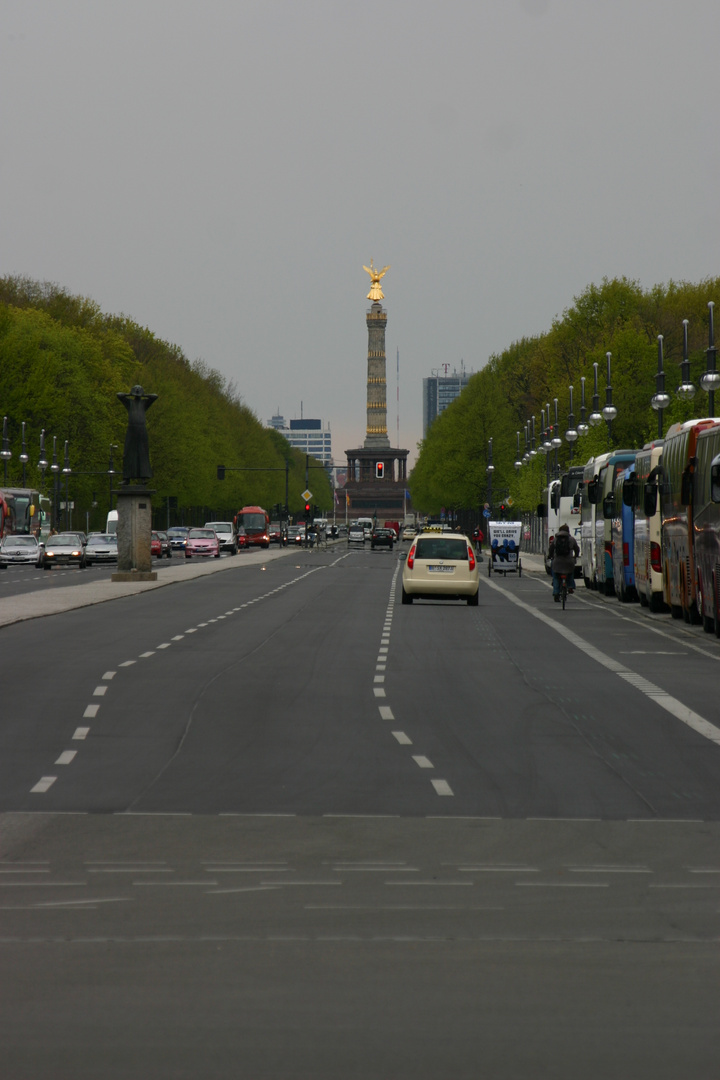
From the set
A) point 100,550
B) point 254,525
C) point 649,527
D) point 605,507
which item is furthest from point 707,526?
point 254,525

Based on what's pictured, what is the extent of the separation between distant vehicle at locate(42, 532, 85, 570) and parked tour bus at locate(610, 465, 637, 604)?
31.7 m

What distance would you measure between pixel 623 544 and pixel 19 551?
38.1m

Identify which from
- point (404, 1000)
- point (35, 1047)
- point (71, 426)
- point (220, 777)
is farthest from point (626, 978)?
point (71, 426)

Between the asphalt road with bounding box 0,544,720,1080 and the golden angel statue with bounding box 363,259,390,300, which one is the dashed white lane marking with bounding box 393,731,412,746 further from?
the golden angel statue with bounding box 363,259,390,300

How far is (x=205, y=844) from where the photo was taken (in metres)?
8.63

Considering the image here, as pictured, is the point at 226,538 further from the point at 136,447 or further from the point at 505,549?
the point at 136,447

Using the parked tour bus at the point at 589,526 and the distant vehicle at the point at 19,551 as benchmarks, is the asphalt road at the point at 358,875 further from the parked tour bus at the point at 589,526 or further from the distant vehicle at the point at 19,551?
the distant vehicle at the point at 19,551

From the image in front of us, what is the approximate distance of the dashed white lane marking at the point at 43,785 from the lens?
34.2 feet

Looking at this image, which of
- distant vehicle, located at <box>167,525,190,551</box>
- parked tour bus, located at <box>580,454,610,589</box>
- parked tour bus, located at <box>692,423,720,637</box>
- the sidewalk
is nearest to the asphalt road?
parked tour bus, located at <box>692,423,720,637</box>

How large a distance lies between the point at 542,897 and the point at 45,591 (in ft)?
118

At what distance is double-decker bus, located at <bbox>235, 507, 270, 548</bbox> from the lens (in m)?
126

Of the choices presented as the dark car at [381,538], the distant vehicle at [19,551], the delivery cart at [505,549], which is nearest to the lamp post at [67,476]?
the distant vehicle at [19,551]

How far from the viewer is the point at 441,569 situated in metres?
36.6

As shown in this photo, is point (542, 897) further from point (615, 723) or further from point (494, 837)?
point (615, 723)
